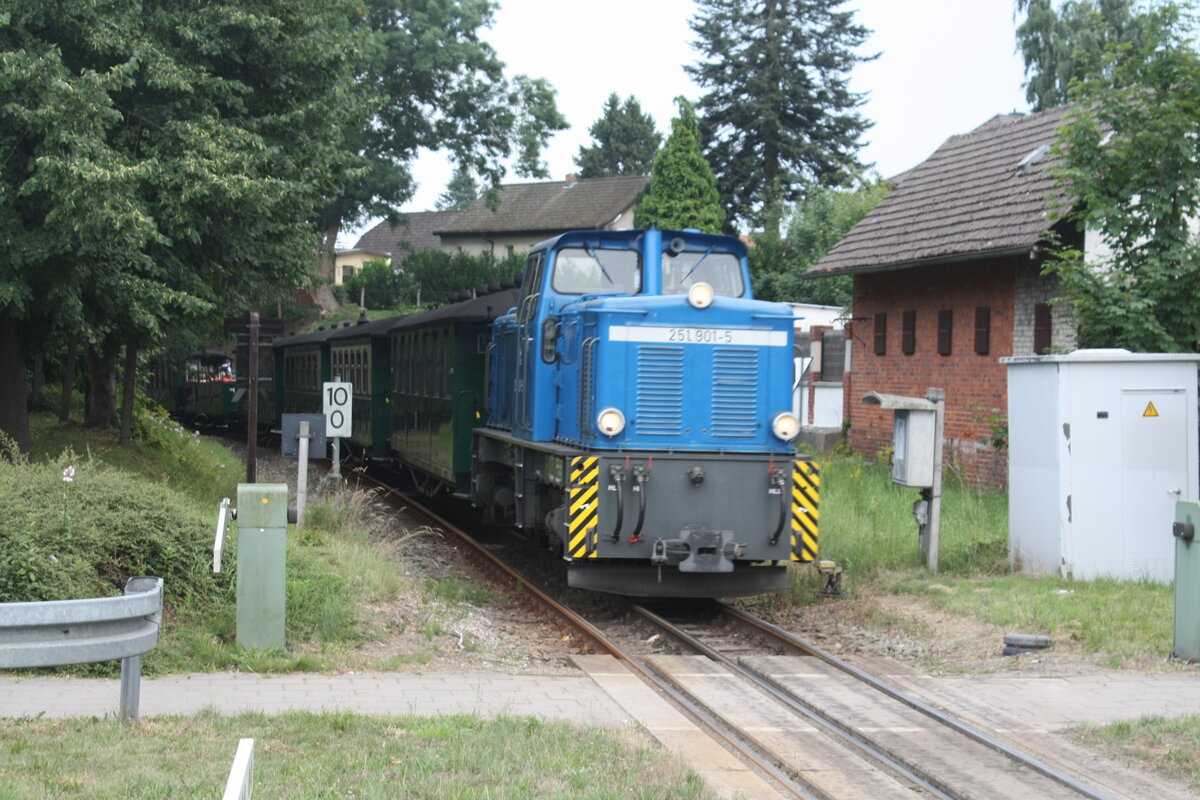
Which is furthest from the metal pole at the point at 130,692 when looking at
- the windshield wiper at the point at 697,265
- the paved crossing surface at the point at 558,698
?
the windshield wiper at the point at 697,265

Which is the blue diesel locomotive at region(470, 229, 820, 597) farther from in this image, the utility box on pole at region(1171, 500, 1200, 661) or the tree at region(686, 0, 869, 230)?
the tree at region(686, 0, 869, 230)

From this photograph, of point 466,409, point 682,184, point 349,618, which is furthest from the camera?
point 682,184

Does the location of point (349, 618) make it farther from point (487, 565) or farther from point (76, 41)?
point (76, 41)

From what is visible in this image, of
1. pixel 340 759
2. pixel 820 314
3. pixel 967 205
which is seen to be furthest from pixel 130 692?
pixel 820 314

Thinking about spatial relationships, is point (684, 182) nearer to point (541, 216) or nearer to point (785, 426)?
point (541, 216)

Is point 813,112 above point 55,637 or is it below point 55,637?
above

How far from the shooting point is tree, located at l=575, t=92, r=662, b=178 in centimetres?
8362

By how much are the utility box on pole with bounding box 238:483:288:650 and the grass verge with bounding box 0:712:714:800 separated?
6.40ft

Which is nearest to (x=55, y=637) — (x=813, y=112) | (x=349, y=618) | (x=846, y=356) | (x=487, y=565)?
(x=349, y=618)

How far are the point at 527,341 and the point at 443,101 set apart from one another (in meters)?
31.8

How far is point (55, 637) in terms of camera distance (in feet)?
18.0

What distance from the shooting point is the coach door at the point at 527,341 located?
474 inches

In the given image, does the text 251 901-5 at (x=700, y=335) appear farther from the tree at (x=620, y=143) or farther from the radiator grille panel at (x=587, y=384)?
the tree at (x=620, y=143)

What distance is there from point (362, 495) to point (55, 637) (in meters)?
9.57
